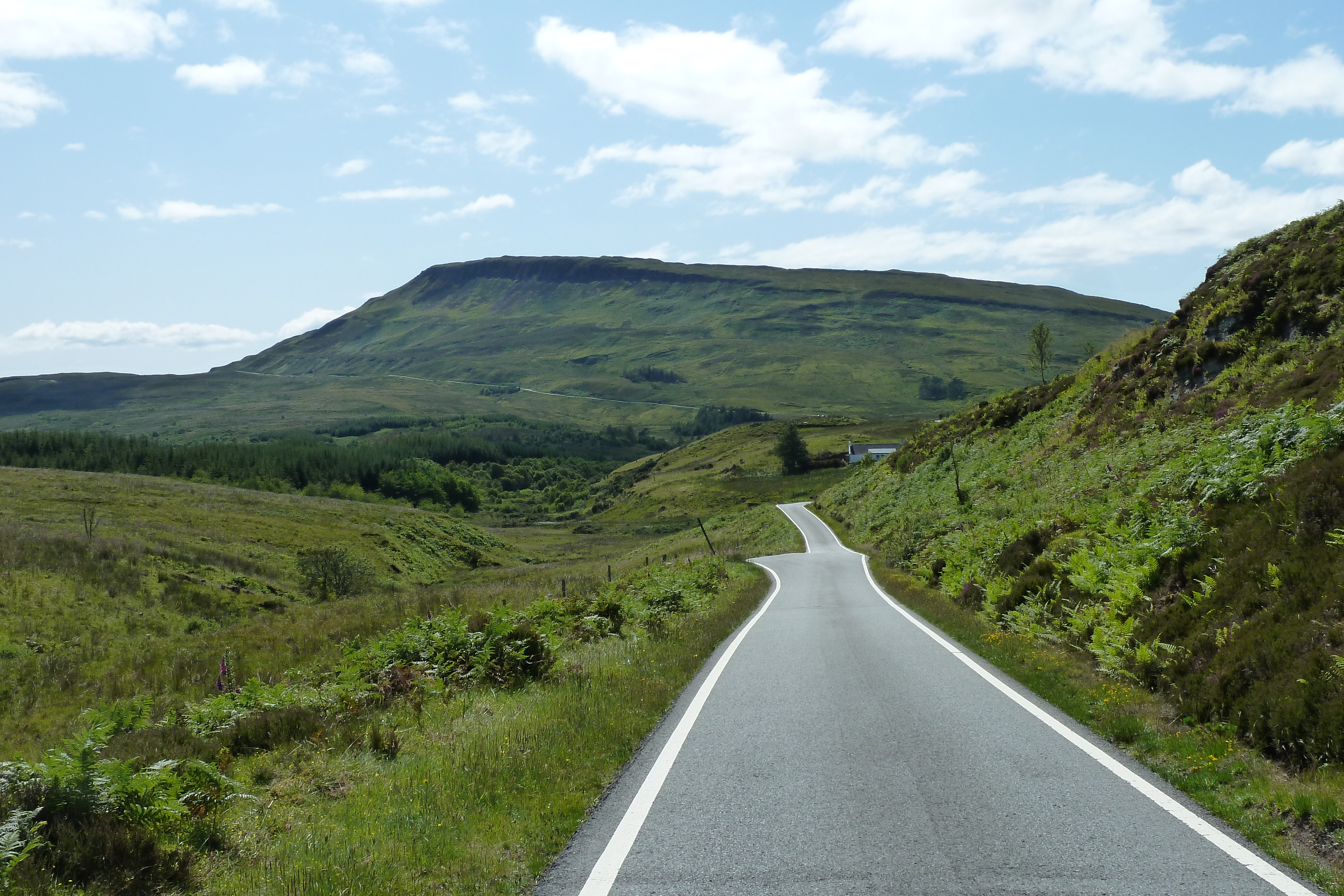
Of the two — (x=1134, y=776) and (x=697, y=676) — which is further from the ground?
(x=1134, y=776)

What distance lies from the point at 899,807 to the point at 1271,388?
1786 centimetres

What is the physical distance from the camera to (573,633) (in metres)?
16.4

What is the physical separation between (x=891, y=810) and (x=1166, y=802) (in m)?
2.09

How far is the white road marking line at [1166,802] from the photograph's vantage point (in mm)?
4820

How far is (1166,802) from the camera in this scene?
6254mm

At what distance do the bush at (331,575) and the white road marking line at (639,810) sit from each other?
3506cm

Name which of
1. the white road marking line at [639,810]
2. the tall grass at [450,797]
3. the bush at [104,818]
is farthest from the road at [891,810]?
the bush at [104,818]

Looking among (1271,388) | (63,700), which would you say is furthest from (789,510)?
(63,700)

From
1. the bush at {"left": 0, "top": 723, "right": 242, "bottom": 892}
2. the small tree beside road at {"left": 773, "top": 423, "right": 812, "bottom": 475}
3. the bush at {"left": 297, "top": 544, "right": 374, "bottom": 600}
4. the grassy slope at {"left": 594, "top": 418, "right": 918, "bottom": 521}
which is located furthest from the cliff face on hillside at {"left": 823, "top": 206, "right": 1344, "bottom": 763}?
the small tree beside road at {"left": 773, "top": 423, "right": 812, "bottom": 475}

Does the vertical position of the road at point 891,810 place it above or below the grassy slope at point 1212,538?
below

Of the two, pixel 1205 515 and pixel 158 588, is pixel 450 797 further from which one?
pixel 158 588

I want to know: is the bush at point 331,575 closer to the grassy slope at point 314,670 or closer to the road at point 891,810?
the grassy slope at point 314,670

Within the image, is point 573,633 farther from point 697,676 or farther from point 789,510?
point 789,510

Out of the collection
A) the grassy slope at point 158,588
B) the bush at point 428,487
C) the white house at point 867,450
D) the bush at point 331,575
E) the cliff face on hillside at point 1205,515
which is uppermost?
the cliff face on hillside at point 1205,515
